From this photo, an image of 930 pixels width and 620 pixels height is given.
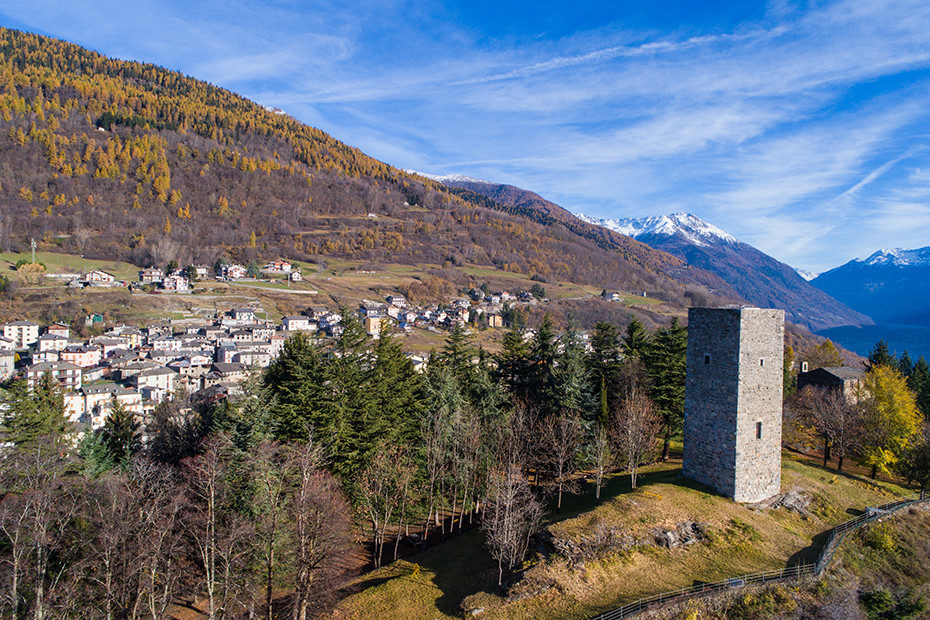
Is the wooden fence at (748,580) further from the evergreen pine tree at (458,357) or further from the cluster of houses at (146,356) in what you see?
the cluster of houses at (146,356)

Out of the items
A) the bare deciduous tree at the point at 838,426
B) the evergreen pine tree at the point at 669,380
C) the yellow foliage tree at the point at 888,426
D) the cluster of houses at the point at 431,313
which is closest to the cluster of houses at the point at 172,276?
the cluster of houses at the point at 431,313

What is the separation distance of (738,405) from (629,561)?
8.54 meters

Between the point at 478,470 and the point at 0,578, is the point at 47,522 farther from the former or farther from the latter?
the point at 478,470

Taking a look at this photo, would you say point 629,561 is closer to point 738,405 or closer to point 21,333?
point 738,405

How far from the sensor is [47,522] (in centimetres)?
1752

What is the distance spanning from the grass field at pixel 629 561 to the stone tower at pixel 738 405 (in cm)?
122

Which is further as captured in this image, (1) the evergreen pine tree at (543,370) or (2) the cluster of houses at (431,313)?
(2) the cluster of houses at (431,313)

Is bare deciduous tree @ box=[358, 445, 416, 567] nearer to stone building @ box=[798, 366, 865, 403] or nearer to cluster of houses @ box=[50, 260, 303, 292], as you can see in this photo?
stone building @ box=[798, 366, 865, 403]

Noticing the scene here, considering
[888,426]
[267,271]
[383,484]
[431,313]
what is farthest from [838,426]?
[267,271]

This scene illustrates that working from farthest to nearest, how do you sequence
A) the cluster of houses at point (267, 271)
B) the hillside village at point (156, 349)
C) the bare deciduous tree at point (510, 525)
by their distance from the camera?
the cluster of houses at point (267, 271) → the hillside village at point (156, 349) → the bare deciduous tree at point (510, 525)

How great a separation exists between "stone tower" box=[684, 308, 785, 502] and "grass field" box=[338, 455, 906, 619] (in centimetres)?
122

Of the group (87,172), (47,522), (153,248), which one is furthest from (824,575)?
(87,172)

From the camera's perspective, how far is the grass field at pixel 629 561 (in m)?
16.7

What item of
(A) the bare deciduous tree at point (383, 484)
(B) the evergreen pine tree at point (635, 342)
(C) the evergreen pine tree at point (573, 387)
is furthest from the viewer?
(B) the evergreen pine tree at point (635, 342)
